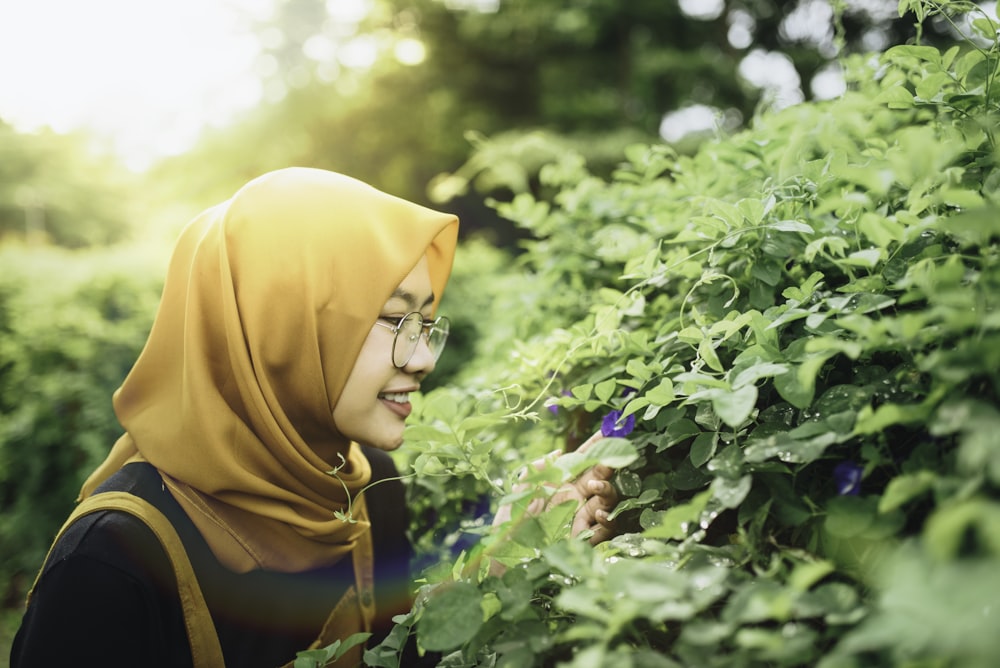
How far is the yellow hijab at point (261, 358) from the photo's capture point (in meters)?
1.52

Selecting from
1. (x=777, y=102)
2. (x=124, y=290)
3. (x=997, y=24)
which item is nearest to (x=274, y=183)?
(x=997, y=24)

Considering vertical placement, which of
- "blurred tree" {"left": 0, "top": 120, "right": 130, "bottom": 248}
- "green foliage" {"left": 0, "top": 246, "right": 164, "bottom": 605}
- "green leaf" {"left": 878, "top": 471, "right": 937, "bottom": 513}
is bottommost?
"green foliage" {"left": 0, "top": 246, "right": 164, "bottom": 605}

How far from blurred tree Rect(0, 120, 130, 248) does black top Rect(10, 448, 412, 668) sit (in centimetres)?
4044

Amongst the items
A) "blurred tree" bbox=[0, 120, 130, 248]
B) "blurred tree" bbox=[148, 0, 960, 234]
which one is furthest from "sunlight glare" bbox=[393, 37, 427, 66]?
"blurred tree" bbox=[0, 120, 130, 248]

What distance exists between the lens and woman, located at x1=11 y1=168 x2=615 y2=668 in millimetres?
1474

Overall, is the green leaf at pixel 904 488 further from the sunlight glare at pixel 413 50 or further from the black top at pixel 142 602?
the sunlight glare at pixel 413 50

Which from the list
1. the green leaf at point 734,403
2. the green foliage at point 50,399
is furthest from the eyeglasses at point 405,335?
the green foliage at point 50,399

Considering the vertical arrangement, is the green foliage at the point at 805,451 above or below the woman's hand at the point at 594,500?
above

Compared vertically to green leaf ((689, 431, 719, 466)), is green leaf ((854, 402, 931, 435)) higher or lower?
higher

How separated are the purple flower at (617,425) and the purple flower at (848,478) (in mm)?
369

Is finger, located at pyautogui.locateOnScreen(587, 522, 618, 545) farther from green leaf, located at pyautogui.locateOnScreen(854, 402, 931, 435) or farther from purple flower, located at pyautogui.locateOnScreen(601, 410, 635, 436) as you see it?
green leaf, located at pyautogui.locateOnScreen(854, 402, 931, 435)

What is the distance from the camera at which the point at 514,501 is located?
0.87m

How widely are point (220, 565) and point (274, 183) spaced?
0.96 meters

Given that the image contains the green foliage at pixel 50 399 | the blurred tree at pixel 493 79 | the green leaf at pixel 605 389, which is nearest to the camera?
the green leaf at pixel 605 389
